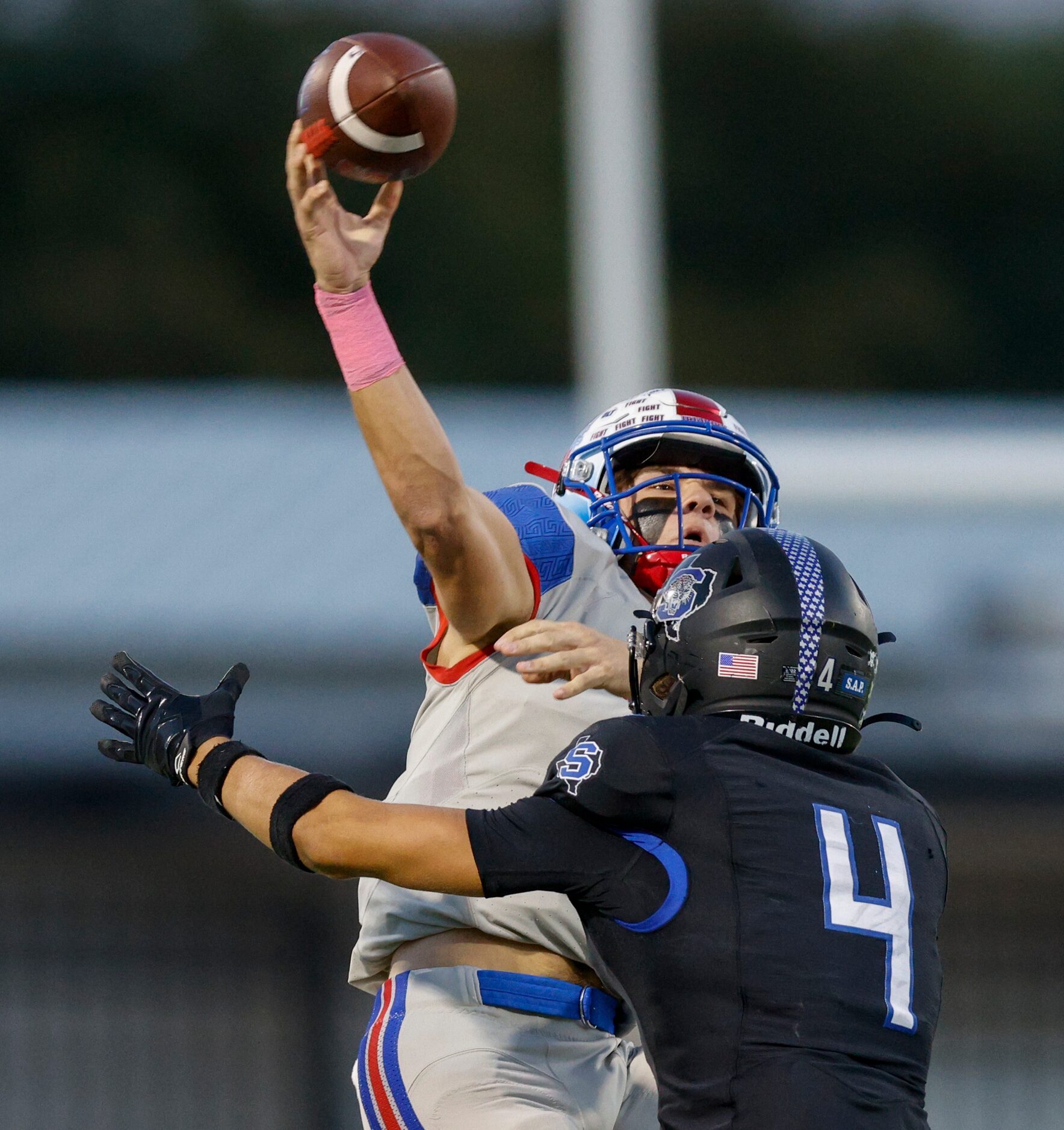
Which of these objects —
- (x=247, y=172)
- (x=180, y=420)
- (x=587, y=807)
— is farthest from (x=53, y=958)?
(x=247, y=172)

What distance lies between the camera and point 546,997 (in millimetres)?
3311

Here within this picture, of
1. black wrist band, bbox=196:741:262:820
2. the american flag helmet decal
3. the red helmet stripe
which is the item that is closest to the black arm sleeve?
the american flag helmet decal

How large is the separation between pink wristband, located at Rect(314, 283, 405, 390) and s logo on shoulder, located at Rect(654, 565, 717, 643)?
0.62 m

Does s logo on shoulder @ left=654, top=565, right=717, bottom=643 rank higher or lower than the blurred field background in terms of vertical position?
lower

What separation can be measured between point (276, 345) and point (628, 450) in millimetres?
27139

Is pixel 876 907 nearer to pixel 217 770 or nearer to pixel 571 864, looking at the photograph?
pixel 571 864

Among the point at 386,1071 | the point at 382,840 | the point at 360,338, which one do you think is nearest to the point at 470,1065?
the point at 386,1071

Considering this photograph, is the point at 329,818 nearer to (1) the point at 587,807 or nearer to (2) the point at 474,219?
(1) the point at 587,807

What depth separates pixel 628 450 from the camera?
3.95m

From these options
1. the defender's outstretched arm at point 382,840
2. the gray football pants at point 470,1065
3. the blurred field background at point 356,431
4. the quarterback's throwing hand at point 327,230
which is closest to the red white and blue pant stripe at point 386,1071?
the gray football pants at point 470,1065

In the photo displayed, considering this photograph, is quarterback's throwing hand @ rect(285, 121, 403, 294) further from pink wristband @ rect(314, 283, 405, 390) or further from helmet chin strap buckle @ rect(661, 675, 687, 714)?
helmet chin strap buckle @ rect(661, 675, 687, 714)

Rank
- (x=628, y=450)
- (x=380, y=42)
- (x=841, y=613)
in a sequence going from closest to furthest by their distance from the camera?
1. (x=841, y=613)
2. (x=380, y=42)
3. (x=628, y=450)

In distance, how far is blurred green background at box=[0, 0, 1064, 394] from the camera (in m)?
30.7

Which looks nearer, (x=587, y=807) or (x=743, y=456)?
(x=587, y=807)
